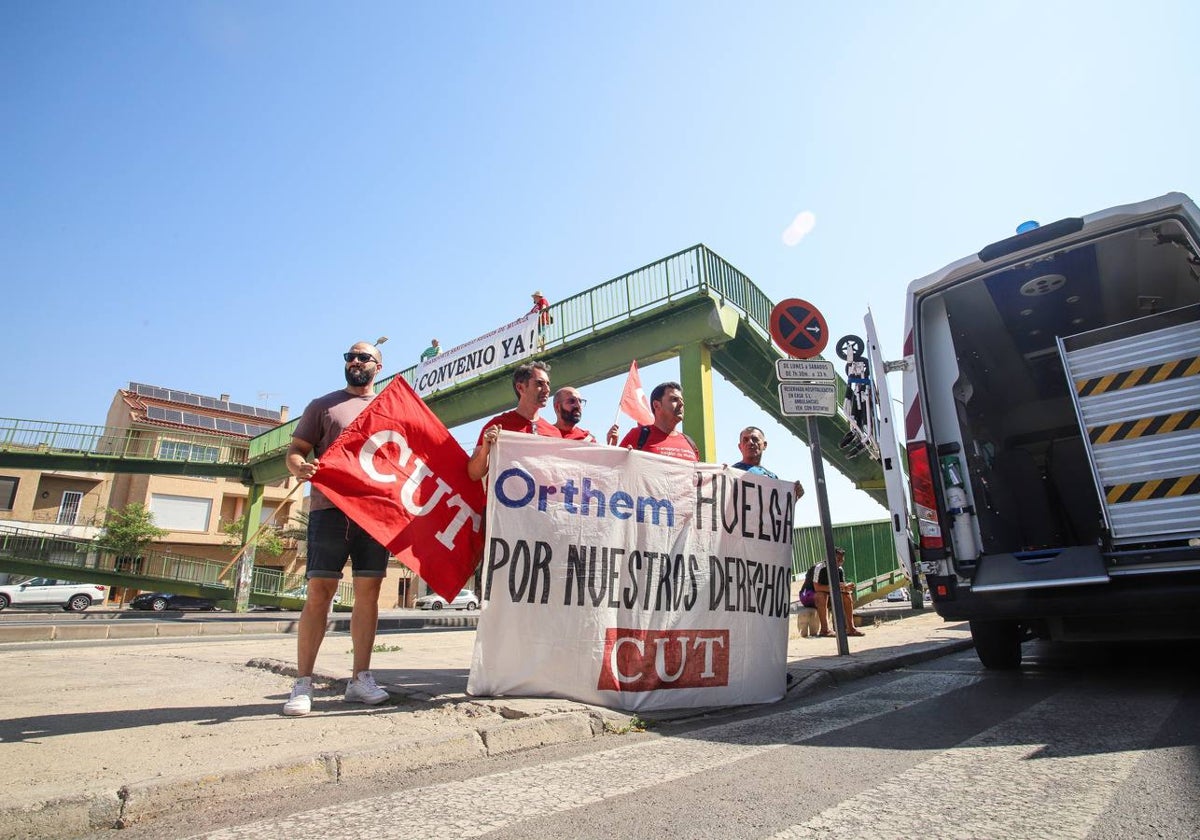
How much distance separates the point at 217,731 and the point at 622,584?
2.10 m

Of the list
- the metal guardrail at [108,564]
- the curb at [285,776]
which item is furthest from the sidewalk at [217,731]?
the metal guardrail at [108,564]

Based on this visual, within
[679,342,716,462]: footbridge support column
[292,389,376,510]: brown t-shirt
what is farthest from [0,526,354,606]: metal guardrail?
[292,389,376,510]: brown t-shirt

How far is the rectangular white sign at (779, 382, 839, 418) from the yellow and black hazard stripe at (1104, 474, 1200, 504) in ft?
7.40

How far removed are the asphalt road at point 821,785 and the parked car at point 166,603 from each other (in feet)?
114

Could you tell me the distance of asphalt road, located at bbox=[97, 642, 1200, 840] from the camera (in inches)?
77.4

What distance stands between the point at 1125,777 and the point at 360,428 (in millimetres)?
3783

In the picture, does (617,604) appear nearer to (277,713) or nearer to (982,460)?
(277,713)

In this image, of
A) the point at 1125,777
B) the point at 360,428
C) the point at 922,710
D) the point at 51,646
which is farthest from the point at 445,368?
the point at 1125,777

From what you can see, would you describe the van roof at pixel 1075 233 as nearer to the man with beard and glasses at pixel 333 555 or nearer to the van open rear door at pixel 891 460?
the van open rear door at pixel 891 460

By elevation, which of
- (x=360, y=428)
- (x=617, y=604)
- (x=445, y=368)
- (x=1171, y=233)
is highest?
(x=445, y=368)

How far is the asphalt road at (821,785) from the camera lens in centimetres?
197

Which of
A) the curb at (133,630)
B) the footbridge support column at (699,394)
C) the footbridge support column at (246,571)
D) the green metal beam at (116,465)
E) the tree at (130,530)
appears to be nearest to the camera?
the curb at (133,630)

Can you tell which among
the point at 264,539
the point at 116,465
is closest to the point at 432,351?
the point at 116,465

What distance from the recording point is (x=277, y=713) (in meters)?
3.39
